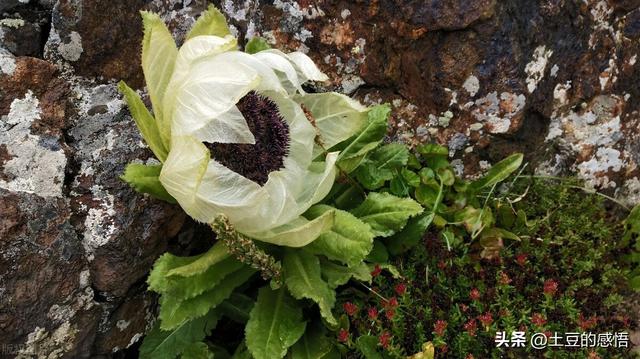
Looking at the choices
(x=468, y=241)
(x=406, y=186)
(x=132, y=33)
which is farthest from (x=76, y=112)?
(x=468, y=241)

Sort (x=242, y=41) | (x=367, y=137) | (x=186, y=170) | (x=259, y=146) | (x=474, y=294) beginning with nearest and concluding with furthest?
(x=186, y=170) < (x=259, y=146) < (x=474, y=294) < (x=367, y=137) < (x=242, y=41)

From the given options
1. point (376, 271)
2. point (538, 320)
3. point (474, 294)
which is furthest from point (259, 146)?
point (538, 320)

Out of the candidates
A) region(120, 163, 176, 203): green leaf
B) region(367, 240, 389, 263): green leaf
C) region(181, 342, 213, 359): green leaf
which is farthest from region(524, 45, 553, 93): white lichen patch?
region(181, 342, 213, 359): green leaf

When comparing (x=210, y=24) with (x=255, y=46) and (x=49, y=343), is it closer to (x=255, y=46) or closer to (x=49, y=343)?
(x=255, y=46)

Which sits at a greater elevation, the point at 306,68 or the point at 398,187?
the point at 306,68

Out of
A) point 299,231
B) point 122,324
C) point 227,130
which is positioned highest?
point 227,130

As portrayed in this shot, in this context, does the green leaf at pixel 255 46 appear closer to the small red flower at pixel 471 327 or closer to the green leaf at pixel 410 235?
the green leaf at pixel 410 235
